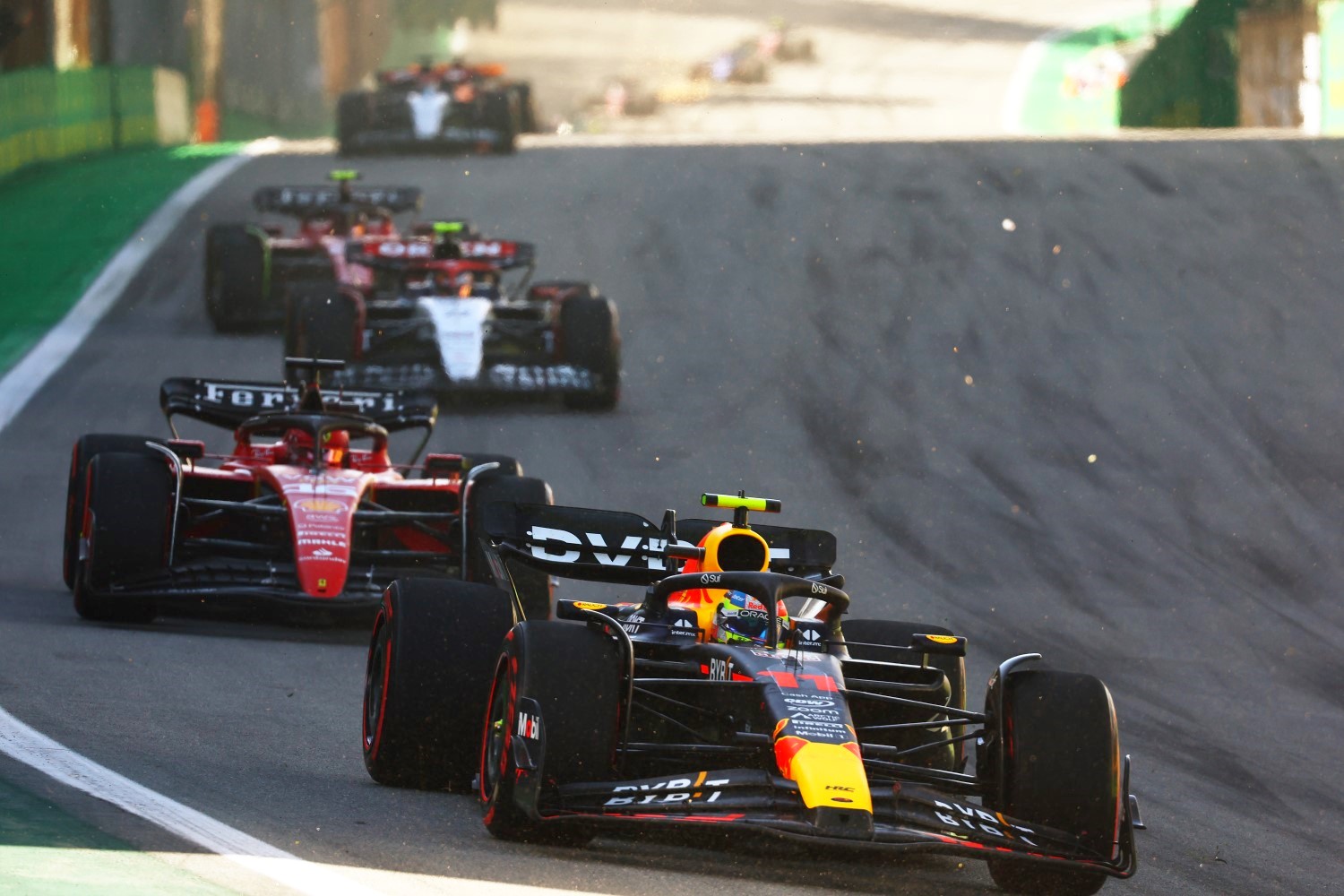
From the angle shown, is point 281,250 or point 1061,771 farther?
point 281,250

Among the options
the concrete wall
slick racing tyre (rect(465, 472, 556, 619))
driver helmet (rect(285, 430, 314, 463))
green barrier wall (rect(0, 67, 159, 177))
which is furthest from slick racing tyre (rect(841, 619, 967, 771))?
the concrete wall

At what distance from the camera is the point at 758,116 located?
51688 mm

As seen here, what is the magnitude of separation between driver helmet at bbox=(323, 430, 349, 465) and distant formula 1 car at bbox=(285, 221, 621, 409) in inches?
191

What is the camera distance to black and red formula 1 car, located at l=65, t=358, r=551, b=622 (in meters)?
10.7

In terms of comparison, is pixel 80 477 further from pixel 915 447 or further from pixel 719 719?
pixel 915 447

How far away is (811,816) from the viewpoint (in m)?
5.86

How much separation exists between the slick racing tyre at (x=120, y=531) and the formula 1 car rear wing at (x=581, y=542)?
3.64 m

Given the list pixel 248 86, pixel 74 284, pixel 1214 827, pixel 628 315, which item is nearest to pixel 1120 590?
pixel 1214 827

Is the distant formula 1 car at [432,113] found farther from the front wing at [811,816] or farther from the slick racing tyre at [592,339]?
the front wing at [811,816]

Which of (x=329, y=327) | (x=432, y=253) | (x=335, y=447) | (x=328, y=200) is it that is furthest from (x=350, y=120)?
(x=335, y=447)

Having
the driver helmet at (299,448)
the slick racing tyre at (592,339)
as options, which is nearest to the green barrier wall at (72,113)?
the slick racing tyre at (592,339)

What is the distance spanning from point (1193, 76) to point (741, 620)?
33.5m

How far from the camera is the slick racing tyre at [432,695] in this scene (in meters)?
7.18

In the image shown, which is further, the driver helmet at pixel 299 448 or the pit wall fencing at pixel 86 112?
the pit wall fencing at pixel 86 112
